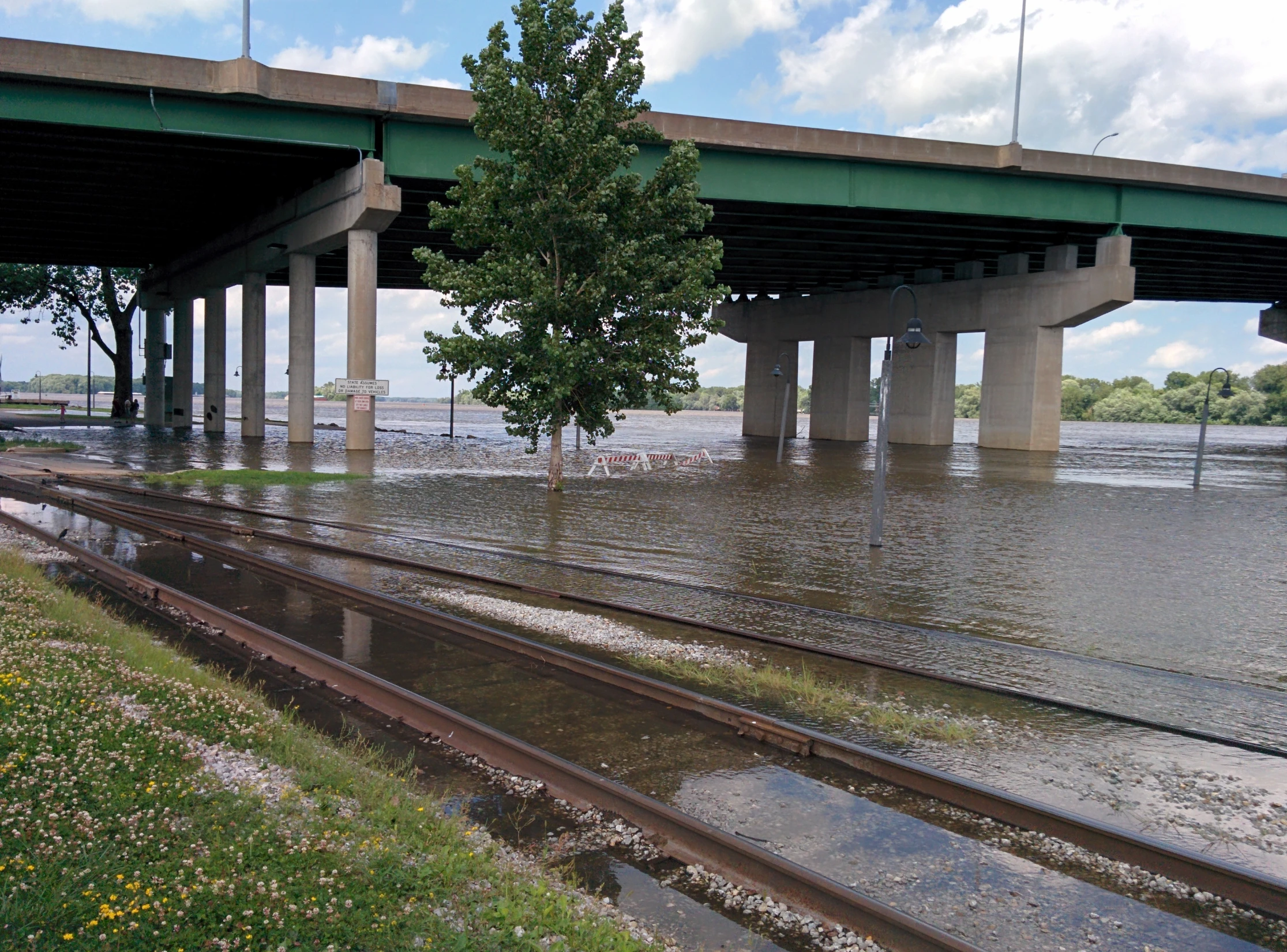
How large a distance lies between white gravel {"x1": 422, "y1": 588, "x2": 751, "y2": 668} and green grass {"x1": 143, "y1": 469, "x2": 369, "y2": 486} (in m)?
15.4

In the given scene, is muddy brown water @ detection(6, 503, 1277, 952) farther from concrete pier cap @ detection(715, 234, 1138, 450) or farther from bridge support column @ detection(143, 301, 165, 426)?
bridge support column @ detection(143, 301, 165, 426)

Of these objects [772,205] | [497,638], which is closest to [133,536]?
[497,638]

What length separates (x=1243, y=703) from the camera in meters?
8.46

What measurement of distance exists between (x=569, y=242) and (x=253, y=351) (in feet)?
98.0

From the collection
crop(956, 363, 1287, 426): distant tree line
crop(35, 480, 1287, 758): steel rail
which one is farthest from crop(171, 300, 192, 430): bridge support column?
crop(956, 363, 1287, 426): distant tree line

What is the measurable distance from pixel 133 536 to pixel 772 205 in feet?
97.2

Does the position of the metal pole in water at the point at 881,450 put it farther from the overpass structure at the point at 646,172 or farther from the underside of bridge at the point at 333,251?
the underside of bridge at the point at 333,251

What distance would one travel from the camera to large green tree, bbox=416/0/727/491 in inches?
890

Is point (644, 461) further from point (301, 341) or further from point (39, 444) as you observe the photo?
point (39, 444)

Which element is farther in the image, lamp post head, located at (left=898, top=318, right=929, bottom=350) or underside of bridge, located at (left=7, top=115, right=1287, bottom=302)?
underside of bridge, located at (left=7, top=115, right=1287, bottom=302)

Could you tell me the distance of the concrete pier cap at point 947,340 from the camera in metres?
48.6

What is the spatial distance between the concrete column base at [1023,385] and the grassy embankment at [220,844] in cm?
5054

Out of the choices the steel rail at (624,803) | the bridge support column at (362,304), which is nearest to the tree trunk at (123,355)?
the bridge support column at (362,304)

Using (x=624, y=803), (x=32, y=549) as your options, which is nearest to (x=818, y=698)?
(x=624, y=803)
